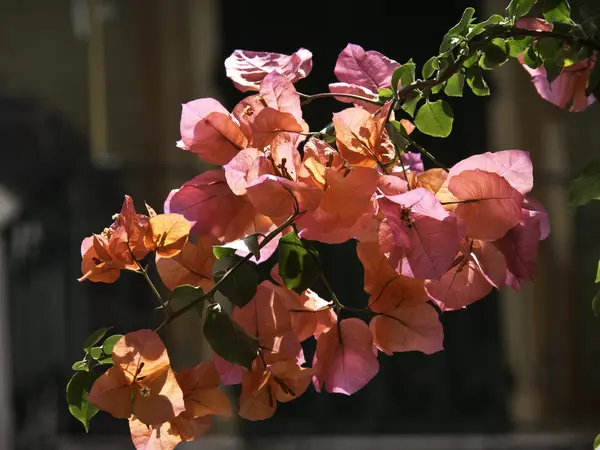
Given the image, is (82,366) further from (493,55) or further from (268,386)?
(493,55)

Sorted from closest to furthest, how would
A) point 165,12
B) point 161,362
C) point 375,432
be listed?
point 161,362 → point 375,432 → point 165,12

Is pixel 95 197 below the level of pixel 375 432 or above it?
above

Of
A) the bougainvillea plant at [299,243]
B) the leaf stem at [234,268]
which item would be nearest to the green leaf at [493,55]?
the bougainvillea plant at [299,243]

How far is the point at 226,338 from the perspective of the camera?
328mm

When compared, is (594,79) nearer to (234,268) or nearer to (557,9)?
(557,9)

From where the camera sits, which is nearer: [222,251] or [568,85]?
[222,251]

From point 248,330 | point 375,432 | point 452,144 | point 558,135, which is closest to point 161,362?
point 248,330

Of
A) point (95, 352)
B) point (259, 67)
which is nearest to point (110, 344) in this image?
point (95, 352)

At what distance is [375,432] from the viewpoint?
3.04 m

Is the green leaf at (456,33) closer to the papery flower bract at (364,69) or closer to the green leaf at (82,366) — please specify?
the papery flower bract at (364,69)

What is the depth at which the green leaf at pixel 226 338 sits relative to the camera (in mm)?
327

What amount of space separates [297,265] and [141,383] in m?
0.06

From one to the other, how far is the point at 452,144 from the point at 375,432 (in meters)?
1.21

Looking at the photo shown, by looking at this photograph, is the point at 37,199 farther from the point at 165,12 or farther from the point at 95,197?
the point at 165,12
